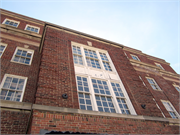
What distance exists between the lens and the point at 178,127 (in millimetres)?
10602

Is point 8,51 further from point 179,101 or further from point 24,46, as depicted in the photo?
point 179,101

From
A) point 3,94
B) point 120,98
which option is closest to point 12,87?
point 3,94

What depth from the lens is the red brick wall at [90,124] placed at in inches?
212

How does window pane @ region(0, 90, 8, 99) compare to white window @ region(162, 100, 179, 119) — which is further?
white window @ region(162, 100, 179, 119)

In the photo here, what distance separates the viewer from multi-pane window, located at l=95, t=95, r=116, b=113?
738 cm

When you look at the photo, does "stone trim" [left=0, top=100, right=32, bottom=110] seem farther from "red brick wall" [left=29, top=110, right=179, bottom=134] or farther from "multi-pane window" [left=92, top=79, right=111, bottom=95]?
"multi-pane window" [left=92, top=79, right=111, bottom=95]

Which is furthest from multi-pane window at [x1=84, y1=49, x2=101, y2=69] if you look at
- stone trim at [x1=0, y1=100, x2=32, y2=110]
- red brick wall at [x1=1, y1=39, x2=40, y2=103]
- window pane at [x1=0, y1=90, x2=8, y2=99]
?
window pane at [x1=0, y1=90, x2=8, y2=99]

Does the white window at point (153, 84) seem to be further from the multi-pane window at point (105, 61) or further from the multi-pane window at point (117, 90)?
the multi-pane window at point (117, 90)

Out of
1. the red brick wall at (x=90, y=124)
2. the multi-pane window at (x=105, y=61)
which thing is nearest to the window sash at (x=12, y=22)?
the multi-pane window at (x=105, y=61)

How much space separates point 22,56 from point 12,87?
11.1 feet

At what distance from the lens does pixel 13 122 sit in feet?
21.6

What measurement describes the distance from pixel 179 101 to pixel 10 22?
22288 millimetres

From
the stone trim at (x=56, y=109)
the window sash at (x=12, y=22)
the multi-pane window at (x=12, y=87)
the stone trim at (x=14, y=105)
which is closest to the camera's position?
the stone trim at (x=56, y=109)

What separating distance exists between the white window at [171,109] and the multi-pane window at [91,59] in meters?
9.37
